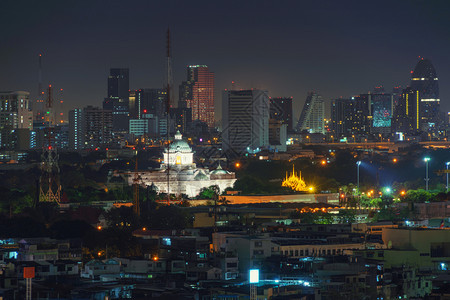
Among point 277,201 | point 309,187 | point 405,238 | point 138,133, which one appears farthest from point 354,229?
point 138,133

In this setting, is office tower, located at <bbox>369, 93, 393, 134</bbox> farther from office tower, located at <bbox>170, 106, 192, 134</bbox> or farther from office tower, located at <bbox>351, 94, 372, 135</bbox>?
office tower, located at <bbox>170, 106, 192, 134</bbox>

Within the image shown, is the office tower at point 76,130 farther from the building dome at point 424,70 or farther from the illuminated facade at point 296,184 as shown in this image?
the illuminated facade at point 296,184

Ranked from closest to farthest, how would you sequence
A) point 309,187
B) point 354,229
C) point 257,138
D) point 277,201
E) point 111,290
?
point 111,290 < point 354,229 < point 277,201 < point 309,187 < point 257,138

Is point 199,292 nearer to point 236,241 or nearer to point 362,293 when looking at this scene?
point 362,293

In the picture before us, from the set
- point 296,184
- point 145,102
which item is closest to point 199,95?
point 145,102

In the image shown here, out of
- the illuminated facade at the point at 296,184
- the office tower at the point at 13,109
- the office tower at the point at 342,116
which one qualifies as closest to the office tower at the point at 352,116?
the office tower at the point at 342,116
